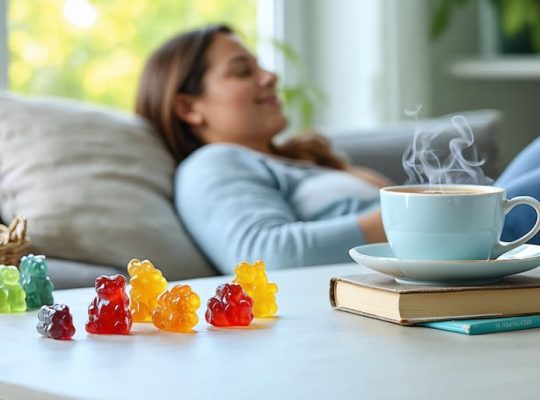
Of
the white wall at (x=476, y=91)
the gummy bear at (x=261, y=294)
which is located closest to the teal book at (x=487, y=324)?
the gummy bear at (x=261, y=294)

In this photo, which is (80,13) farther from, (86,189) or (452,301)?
(452,301)

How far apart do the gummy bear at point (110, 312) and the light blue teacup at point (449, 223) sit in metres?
0.27

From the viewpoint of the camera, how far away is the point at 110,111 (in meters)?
2.33

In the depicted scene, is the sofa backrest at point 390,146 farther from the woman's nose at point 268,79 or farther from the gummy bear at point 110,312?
the gummy bear at point 110,312

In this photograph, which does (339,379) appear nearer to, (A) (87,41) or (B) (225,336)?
(B) (225,336)

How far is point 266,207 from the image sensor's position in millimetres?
2125

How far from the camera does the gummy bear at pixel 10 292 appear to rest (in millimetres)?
1148

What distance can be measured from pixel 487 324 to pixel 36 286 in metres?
0.48

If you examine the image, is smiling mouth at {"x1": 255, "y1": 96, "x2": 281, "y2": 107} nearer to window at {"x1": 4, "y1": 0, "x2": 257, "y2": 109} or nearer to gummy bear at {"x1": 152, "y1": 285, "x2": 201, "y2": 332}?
window at {"x1": 4, "y1": 0, "x2": 257, "y2": 109}

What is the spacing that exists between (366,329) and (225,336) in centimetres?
13

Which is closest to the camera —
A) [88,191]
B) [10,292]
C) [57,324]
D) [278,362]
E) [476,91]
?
[278,362]

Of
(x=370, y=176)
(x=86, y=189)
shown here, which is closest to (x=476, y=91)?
(x=370, y=176)

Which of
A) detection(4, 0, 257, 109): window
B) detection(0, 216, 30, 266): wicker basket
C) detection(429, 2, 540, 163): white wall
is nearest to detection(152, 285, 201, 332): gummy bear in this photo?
detection(0, 216, 30, 266): wicker basket

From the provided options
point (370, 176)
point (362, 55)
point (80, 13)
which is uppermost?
point (80, 13)
